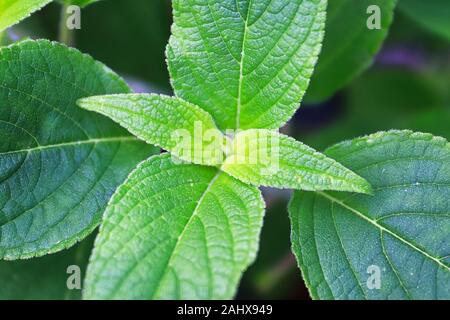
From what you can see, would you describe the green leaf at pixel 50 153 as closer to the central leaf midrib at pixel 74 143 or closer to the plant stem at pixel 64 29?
the central leaf midrib at pixel 74 143

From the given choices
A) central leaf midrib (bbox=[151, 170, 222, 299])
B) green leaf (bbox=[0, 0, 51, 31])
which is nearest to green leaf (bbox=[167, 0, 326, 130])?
central leaf midrib (bbox=[151, 170, 222, 299])

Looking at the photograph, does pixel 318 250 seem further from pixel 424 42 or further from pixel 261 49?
pixel 424 42

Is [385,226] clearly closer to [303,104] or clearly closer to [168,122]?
[168,122]

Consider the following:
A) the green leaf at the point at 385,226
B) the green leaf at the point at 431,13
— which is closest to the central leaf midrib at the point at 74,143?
the green leaf at the point at 385,226

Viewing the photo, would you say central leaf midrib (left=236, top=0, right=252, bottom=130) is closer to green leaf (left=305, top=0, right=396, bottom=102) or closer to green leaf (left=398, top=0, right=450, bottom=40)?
green leaf (left=305, top=0, right=396, bottom=102)

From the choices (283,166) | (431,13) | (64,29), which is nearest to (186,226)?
(283,166)
